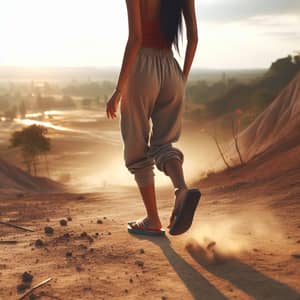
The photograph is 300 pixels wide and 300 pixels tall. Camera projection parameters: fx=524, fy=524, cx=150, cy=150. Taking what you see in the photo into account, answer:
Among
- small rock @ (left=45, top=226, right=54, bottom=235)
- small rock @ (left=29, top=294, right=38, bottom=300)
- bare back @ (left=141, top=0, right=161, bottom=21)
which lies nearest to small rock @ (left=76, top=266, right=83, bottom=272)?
small rock @ (left=29, top=294, right=38, bottom=300)

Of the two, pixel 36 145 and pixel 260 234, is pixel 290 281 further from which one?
pixel 36 145

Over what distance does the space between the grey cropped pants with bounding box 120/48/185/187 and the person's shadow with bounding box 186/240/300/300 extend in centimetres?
78

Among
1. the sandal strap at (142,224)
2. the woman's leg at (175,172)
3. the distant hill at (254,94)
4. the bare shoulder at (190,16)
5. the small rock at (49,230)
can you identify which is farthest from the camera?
the distant hill at (254,94)

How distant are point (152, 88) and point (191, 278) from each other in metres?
1.41

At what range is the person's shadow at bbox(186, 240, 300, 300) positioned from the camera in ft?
8.72

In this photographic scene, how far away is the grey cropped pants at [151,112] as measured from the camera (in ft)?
12.2

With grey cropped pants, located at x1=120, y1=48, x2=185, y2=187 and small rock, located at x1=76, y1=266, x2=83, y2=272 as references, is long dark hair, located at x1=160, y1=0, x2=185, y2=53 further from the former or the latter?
small rock, located at x1=76, y1=266, x2=83, y2=272

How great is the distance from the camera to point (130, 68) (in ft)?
11.9

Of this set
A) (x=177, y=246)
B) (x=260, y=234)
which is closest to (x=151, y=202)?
(x=177, y=246)

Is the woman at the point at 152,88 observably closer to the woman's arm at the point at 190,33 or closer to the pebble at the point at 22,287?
the woman's arm at the point at 190,33

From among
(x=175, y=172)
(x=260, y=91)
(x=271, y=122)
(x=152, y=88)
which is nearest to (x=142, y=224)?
(x=175, y=172)

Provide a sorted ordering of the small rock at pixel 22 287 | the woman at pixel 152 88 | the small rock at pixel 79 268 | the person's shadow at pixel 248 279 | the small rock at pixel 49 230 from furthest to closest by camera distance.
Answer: the small rock at pixel 49 230, the woman at pixel 152 88, the small rock at pixel 79 268, the small rock at pixel 22 287, the person's shadow at pixel 248 279

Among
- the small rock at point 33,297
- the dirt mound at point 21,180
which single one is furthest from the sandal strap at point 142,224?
the dirt mound at point 21,180

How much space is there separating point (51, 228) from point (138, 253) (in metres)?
1.16
